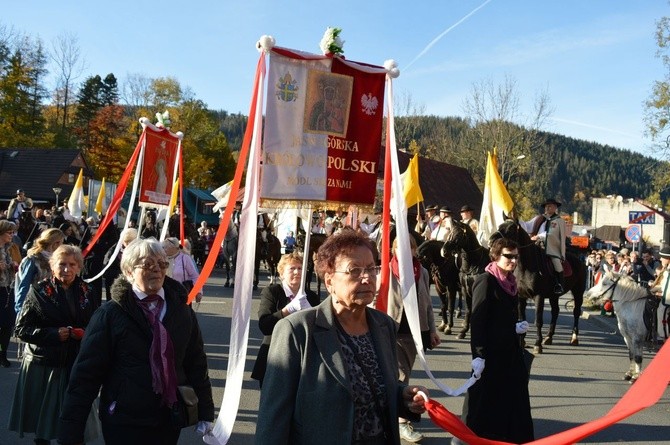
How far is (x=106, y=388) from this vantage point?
3.72m

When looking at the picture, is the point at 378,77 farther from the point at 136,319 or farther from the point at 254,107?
the point at 136,319

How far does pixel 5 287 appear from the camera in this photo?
28.2 ft

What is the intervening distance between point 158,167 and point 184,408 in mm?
7226

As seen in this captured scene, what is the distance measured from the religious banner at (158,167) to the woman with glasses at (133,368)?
6.57 m

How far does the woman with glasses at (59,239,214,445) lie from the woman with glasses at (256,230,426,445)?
3.39 ft

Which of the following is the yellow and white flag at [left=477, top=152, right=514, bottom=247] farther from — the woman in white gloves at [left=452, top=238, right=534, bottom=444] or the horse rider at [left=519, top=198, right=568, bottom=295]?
the woman in white gloves at [left=452, top=238, right=534, bottom=444]

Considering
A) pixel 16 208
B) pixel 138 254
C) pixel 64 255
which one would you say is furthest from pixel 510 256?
pixel 16 208

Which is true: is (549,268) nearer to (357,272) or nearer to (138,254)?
(138,254)

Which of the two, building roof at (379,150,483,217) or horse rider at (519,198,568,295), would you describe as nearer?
horse rider at (519,198,568,295)

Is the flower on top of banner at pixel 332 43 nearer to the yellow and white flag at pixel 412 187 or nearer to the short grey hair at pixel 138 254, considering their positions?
the short grey hair at pixel 138 254

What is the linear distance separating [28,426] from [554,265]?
31.5 feet

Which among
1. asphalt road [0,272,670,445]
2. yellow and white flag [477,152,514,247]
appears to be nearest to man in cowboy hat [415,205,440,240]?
yellow and white flag [477,152,514,247]

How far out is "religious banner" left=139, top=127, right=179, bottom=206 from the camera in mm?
10195

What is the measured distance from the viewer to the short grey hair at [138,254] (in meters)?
3.93
